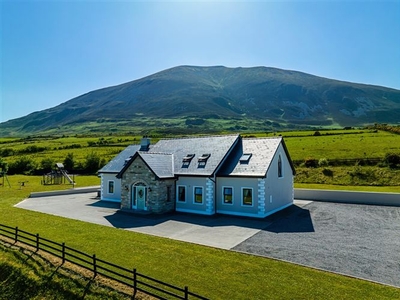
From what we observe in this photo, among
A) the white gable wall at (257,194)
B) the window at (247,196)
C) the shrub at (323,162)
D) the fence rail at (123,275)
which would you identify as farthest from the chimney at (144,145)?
the shrub at (323,162)

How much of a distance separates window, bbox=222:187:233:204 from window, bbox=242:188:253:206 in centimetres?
114

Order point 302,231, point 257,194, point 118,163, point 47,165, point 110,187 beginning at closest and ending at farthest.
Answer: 1. point 302,231
2. point 257,194
3. point 110,187
4. point 118,163
5. point 47,165

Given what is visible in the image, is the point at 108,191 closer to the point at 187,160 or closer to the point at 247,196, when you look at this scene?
the point at 187,160

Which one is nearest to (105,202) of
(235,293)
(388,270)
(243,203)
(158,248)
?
(243,203)

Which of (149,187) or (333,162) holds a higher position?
(333,162)

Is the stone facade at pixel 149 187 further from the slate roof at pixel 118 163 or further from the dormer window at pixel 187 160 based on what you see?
the slate roof at pixel 118 163

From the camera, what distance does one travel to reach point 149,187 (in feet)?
90.1

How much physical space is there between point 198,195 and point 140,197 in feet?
18.2

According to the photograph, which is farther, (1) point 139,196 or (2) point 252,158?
(1) point 139,196

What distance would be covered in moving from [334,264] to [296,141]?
53.7m

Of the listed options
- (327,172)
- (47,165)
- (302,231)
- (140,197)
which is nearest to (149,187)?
(140,197)

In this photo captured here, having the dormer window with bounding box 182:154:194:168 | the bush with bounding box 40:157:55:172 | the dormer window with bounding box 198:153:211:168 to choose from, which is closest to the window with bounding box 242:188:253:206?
the dormer window with bounding box 198:153:211:168

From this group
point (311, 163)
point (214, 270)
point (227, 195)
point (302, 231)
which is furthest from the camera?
point (311, 163)

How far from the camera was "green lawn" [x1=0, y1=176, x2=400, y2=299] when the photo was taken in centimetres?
1179
